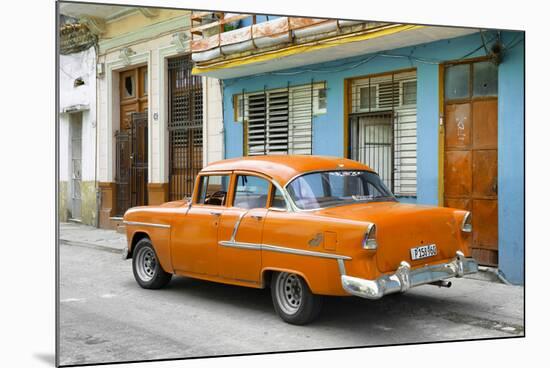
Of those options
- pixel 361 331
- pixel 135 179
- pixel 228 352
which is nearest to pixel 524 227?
pixel 361 331

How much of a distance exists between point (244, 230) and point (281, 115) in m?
1.77

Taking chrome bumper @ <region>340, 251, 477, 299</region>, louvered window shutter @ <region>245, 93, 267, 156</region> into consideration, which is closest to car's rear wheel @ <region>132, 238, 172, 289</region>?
louvered window shutter @ <region>245, 93, 267, 156</region>

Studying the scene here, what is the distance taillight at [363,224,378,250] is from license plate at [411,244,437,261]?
486 mm

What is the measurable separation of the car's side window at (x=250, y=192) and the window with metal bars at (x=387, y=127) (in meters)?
1.07

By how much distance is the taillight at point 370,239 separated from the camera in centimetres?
496

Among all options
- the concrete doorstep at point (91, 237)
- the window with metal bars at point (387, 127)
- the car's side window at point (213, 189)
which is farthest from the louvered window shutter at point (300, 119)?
the concrete doorstep at point (91, 237)

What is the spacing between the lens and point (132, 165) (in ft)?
21.1

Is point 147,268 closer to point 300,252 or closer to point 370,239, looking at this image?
point 300,252

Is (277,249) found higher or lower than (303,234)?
lower

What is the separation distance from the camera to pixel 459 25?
6.25 m

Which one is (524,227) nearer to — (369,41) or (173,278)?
(369,41)

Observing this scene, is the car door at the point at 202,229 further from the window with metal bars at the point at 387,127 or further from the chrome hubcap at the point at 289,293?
the window with metal bars at the point at 387,127

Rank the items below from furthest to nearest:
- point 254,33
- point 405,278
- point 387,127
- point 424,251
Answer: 1. point 254,33
2. point 387,127
3. point 424,251
4. point 405,278

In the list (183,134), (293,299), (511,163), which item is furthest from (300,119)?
(293,299)
